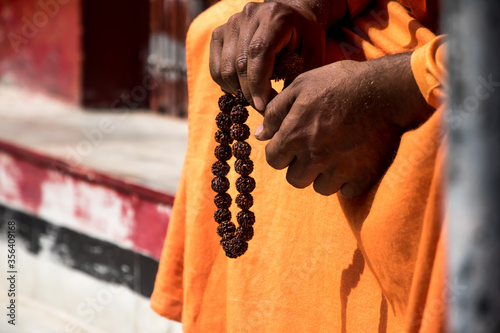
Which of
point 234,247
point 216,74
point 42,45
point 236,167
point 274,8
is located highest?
point 274,8

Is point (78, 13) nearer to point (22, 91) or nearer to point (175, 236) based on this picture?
point (22, 91)

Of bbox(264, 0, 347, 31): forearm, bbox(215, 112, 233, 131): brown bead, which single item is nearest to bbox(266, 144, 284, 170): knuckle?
bbox(215, 112, 233, 131): brown bead

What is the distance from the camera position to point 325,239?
978mm

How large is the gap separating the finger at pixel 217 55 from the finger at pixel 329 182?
0.66 ft

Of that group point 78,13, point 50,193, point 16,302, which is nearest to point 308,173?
point 50,193

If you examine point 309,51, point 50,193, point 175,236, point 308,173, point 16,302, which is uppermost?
point 309,51

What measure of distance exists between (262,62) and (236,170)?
0.16 meters

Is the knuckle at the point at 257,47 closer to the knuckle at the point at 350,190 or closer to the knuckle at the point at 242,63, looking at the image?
the knuckle at the point at 242,63

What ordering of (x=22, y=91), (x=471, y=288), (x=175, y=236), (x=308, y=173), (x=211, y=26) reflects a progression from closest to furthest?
(x=471, y=288)
(x=308, y=173)
(x=211, y=26)
(x=175, y=236)
(x=22, y=91)

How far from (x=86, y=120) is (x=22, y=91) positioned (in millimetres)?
749

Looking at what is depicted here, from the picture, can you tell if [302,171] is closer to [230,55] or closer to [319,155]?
[319,155]

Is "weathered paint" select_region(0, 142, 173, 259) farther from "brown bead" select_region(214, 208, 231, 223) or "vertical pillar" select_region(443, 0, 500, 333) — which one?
"vertical pillar" select_region(443, 0, 500, 333)

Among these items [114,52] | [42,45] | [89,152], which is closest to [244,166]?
[89,152]

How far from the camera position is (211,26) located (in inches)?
45.1
